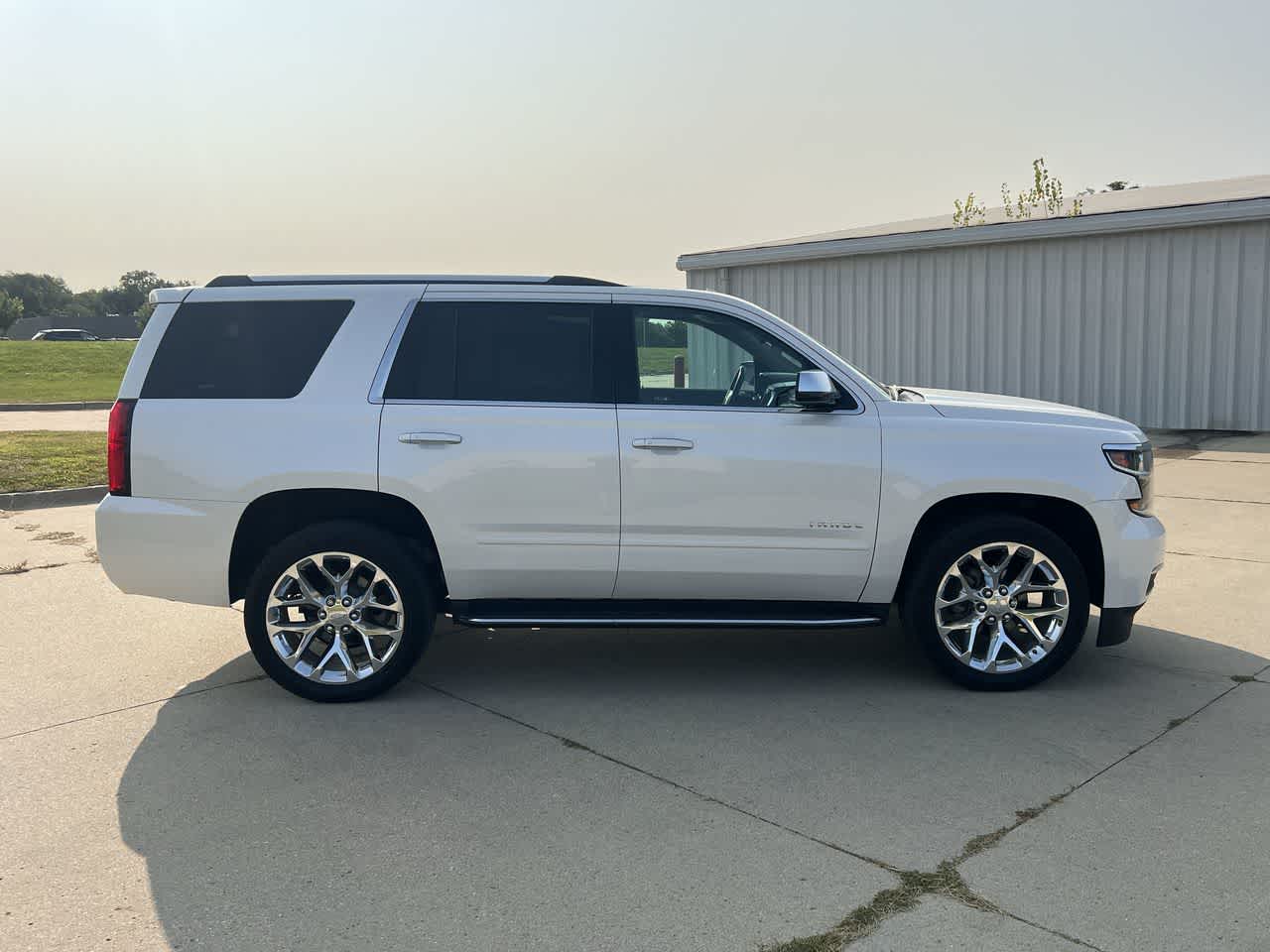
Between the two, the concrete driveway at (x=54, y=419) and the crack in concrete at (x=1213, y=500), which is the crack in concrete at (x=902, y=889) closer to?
the crack in concrete at (x=1213, y=500)

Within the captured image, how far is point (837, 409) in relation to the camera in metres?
5.42

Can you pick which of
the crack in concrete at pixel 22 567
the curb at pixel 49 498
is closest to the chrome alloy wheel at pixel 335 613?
the crack in concrete at pixel 22 567

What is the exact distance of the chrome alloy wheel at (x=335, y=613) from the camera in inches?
211

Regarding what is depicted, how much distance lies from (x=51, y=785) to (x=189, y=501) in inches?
57.1

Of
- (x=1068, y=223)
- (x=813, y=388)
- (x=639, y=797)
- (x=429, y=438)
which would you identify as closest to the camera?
(x=639, y=797)

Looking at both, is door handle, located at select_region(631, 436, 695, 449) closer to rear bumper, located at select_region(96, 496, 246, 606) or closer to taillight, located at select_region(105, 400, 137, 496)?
rear bumper, located at select_region(96, 496, 246, 606)

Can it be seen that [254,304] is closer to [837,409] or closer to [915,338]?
[837,409]

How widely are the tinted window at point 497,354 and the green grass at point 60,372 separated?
2906cm

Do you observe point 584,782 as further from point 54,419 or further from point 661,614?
point 54,419

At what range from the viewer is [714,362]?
5539 millimetres

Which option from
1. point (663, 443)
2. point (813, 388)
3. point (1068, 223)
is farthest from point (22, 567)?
point (1068, 223)

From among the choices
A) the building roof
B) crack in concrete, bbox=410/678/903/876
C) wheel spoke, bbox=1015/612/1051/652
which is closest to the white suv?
wheel spoke, bbox=1015/612/1051/652

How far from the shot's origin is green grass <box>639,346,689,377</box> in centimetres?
555

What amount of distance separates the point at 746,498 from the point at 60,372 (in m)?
44.9
